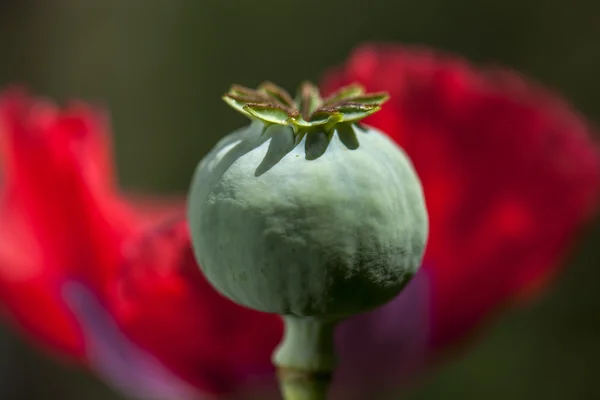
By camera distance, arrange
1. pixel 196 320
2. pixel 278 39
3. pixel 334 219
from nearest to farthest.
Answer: pixel 334 219, pixel 196 320, pixel 278 39

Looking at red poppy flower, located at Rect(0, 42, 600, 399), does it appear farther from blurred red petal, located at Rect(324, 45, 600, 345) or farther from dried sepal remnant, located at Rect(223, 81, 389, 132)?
dried sepal remnant, located at Rect(223, 81, 389, 132)

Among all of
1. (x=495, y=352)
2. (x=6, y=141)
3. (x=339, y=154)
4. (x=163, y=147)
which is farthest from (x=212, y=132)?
(x=339, y=154)

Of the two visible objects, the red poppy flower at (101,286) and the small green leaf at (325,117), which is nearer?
the small green leaf at (325,117)

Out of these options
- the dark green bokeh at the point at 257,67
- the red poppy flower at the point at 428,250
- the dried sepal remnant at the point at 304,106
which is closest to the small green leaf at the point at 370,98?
the dried sepal remnant at the point at 304,106

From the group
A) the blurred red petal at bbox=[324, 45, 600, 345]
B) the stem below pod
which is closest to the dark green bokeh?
the blurred red petal at bbox=[324, 45, 600, 345]

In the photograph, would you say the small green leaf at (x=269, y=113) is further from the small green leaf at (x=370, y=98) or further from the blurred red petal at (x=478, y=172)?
the blurred red petal at (x=478, y=172)

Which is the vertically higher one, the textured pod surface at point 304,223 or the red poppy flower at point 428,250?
the red poppy flower at point 428,250

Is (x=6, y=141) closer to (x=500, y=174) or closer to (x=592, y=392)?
(x=500, y=174)
